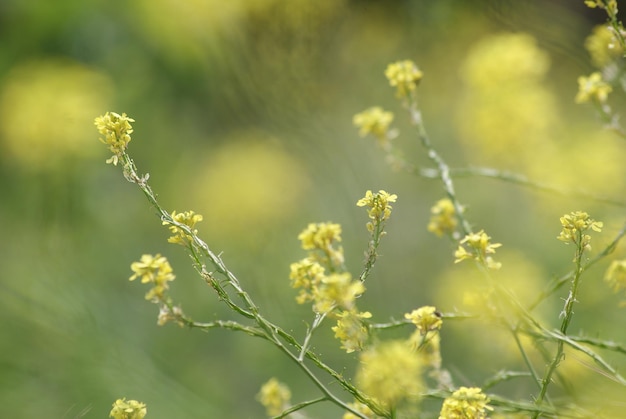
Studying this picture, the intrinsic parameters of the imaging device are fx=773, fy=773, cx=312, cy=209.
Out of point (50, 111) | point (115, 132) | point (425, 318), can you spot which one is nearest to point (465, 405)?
point (425, 318)

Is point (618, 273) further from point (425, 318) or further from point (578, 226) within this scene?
point (425, 318)

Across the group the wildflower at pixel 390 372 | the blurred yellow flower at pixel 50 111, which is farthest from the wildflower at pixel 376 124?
the blurred yellow flower at pixel 50 111

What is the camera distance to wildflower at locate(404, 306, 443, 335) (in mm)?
719

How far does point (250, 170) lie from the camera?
A: 2592 millimetres

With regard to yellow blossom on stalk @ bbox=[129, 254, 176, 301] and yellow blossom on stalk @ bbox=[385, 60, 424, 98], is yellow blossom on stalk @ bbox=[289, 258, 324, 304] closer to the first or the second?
yellow blossom on stalk @ bbox=[129, 254, 176, 301]

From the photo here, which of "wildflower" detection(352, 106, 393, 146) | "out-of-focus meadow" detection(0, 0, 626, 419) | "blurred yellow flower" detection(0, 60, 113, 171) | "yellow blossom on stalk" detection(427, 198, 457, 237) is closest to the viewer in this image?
"yellow blossom on stalk" detection(427, 198, 457, 237)

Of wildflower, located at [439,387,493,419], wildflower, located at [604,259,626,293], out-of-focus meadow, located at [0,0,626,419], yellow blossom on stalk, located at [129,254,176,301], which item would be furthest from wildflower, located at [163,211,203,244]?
out-of-focus meadow, located at [0,0,626,419]

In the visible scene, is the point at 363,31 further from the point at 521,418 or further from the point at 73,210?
the point at 521,418

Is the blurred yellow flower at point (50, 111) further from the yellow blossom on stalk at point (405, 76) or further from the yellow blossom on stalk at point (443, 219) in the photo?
the yellow blossom on stalk at point (443, 219)

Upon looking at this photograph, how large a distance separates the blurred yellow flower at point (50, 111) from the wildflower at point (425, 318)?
1646 millimetres

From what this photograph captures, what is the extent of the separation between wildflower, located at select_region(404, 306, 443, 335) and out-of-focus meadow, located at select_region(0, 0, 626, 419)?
0.60 m

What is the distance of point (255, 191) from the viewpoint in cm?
246

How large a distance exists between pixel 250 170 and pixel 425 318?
191 centimetres

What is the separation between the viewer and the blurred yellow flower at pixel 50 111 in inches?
86.0
